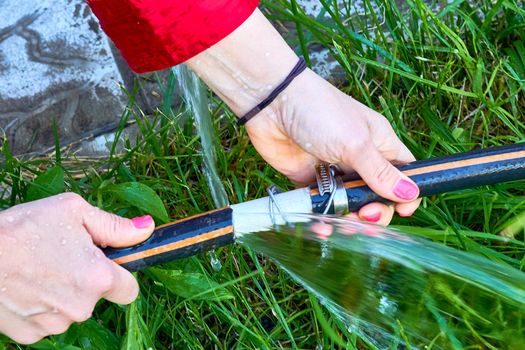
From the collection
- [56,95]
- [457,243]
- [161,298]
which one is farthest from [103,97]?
[457,243]

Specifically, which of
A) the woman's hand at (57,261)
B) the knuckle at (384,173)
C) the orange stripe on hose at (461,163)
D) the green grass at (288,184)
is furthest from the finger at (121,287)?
the knuckle at (384,173)

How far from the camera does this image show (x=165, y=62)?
1.41 metres

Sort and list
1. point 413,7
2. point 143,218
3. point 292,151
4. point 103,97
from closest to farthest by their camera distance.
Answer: point 143,218
point 292,151
point 413,7
point 103,97

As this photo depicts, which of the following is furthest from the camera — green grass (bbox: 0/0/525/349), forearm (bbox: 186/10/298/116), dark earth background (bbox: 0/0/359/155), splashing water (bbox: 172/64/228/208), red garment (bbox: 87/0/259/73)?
dark earth background (bbox: 0/0/359/155)

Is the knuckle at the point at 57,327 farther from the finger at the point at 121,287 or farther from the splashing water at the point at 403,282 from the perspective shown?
the splashing water at the point at 403,282

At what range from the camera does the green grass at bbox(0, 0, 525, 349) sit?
65.0 inches

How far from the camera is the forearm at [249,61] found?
1407 mm

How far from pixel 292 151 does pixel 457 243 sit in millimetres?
427

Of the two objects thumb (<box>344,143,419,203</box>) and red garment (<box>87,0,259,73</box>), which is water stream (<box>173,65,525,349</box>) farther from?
red garment (<box>87,0,259,73</box>)

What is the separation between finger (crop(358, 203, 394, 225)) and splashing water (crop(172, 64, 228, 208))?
0.47 metres

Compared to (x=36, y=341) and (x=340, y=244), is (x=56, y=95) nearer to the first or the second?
(x=36, y=341)

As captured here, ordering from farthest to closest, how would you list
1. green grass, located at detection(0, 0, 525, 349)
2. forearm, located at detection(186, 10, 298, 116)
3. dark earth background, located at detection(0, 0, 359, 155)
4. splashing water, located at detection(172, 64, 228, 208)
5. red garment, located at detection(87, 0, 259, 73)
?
dark earth background, located at detection(0, 0, 359, 155) → splashing water, located at detection(172, 64, 228, 208) → green grass, located at detection(0, 0, 525, 349) → forearm, located at detection(186, 10, 298, 116) → red garment, located at detection(87, 0, 259, 73)

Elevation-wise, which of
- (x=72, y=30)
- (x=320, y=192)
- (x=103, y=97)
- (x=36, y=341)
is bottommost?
(x=320, y=192)

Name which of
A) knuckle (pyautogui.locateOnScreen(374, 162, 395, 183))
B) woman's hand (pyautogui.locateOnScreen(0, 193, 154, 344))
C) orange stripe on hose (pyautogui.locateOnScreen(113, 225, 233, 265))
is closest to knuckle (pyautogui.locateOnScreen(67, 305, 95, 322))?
woman's hand (pyautogui.locateOnScreen(0, 193, 154, 344))
